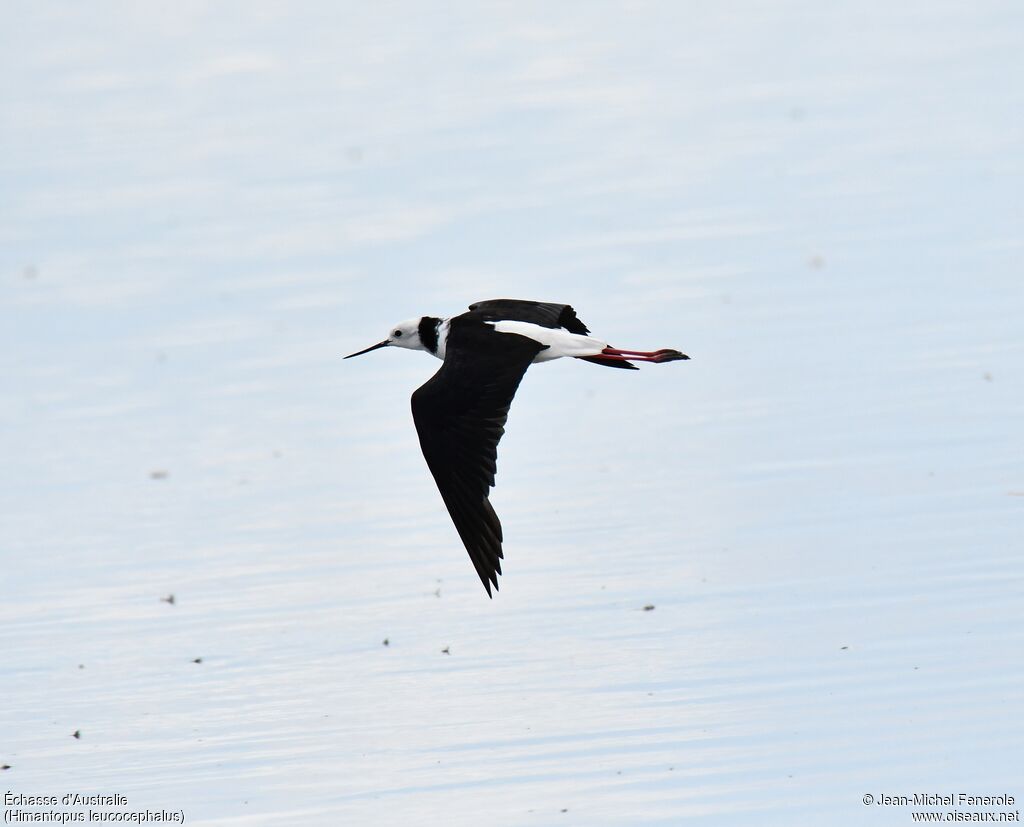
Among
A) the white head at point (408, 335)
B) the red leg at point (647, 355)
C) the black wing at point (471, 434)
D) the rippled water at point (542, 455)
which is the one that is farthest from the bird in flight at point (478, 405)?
the white head at point (408, 335)

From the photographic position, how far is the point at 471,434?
8.40m

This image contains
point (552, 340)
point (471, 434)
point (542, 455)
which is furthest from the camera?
point (542, 455)

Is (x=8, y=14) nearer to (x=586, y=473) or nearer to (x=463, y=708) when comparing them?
(x=586, y=473)

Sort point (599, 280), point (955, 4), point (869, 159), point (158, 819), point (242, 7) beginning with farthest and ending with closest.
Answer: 1. point (242, 7)
2. point (955, 4)
3. point (869, 159)
4. point (599, 280)
5. point (158, 819)

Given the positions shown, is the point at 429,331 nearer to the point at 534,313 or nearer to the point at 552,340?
the point at 534,313

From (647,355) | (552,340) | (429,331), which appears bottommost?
(429,331)

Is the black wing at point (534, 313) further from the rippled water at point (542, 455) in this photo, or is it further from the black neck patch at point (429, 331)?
the rippled water at point (542, 455)

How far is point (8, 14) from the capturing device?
2877cm

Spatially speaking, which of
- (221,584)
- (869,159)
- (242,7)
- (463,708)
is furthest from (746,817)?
(242,7)

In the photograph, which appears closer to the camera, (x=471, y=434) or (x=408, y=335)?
(x=471, y=434)

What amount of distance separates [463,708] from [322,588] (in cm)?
171

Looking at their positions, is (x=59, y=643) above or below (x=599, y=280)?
above

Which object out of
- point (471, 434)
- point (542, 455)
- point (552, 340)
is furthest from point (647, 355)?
point (471, 434)

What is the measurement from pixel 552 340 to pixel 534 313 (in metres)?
0.40
